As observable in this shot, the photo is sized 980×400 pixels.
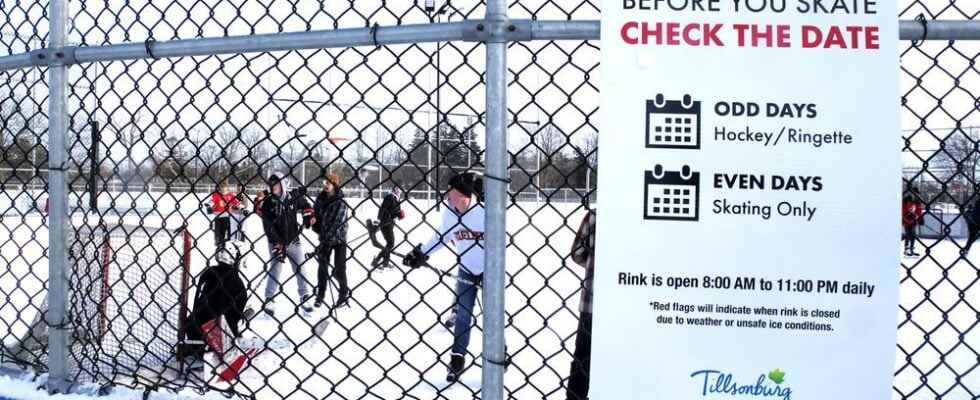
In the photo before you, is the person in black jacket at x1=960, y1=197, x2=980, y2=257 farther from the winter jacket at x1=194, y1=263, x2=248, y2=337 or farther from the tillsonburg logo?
the winter jacket at x1=194, y1=263, x2=248, y2=337

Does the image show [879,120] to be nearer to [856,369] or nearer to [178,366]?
[856,369]

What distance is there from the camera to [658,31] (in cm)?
Answer: 139

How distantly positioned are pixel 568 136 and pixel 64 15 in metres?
1.59


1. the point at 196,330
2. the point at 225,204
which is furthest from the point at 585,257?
the point at 225,204

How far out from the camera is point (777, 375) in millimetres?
1391

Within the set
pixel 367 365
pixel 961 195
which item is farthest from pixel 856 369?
pixel 961 195

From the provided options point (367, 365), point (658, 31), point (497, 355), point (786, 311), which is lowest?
point (367, 365)

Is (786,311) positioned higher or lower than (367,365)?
higher

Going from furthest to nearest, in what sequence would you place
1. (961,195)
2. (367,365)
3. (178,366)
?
(961,195), (367,365), (178,366)

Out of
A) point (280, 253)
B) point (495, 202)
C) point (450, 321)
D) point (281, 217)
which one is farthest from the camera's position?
point (281, 217)

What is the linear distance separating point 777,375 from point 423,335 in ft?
5.18

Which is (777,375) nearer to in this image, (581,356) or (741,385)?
(741,385)

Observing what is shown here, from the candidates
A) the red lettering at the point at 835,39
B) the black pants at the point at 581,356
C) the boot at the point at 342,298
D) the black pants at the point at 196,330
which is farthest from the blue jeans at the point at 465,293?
the red lettering at the point at 835,39

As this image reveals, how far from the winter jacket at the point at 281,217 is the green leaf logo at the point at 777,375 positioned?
17.3 feet
